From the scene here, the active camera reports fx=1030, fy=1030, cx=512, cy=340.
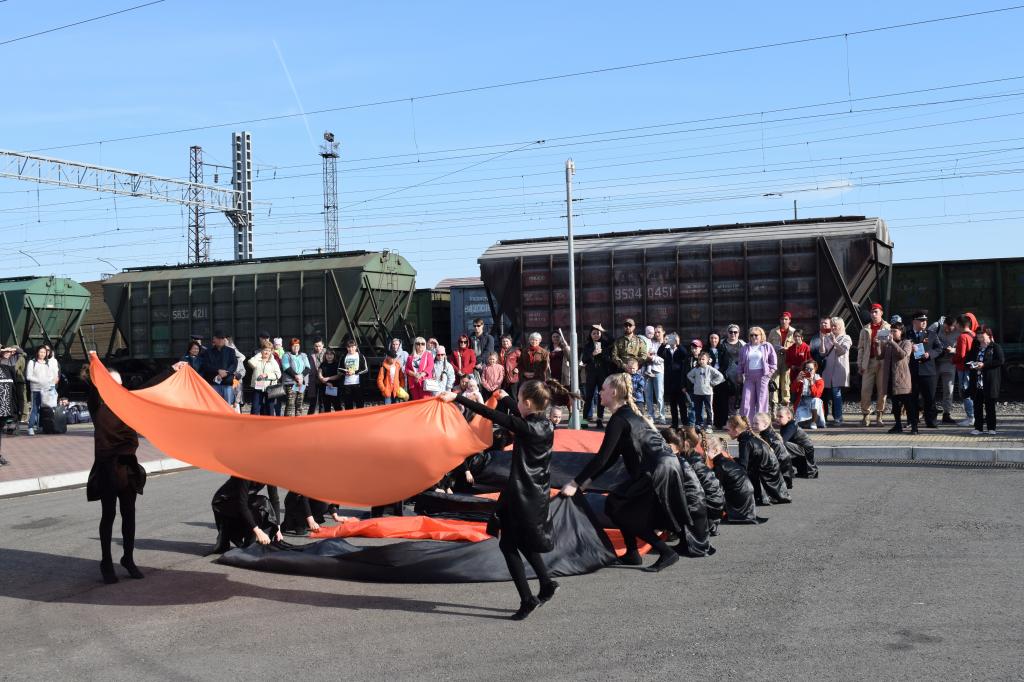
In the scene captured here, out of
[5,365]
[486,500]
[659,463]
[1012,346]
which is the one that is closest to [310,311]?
[5,365]

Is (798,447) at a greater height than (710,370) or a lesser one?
lesser

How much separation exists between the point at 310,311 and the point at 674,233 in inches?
421

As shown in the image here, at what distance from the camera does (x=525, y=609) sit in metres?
6.38

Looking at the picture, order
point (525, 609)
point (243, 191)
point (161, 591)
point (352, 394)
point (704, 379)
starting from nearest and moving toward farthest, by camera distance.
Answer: point (525, 609) → point (161, 591) → point (704, 379) → point (352, 394) → point (243, 191)

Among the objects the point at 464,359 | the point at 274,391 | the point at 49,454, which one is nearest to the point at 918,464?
the point at 464,359

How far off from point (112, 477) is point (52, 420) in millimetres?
14922

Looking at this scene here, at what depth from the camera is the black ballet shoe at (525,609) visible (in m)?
6.35

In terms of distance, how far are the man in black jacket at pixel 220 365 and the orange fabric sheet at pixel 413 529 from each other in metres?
9.68

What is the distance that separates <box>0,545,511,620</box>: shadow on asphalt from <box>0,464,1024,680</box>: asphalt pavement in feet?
0.08

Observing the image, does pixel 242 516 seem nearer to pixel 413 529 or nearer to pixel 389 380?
pixel 413 529

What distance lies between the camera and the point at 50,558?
28.1 ft

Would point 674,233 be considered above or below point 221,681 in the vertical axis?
above

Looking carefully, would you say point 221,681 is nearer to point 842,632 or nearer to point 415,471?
point 415,471

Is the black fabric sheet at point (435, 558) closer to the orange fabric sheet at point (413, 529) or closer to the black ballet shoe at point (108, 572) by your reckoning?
the orange fabric sheet at point (413, 529)
